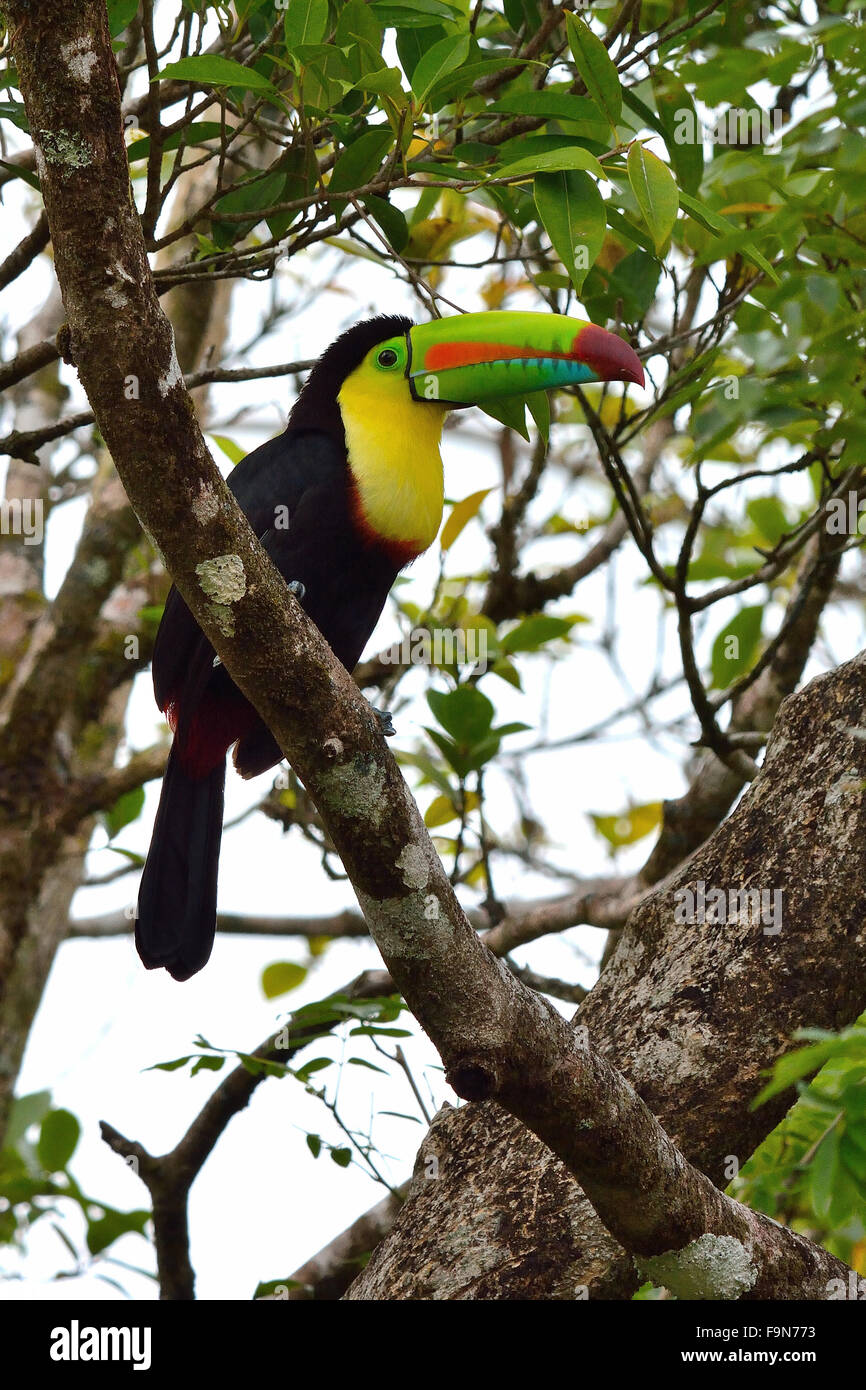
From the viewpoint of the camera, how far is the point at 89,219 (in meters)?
2.16

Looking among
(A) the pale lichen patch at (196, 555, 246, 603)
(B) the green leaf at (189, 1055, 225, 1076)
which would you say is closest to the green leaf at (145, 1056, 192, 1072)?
(B) the green leaf at (189, 1055, 225, 1076)

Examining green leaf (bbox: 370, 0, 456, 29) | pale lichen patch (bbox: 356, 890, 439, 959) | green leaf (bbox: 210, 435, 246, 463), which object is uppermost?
green leaf (bbox: 210, 435, 246, 463)

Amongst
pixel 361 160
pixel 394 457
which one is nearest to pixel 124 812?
pixel 394 457

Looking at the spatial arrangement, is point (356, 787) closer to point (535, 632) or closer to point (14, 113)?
point (14, 113)

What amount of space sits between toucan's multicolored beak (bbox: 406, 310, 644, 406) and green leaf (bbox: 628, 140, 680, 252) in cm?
82

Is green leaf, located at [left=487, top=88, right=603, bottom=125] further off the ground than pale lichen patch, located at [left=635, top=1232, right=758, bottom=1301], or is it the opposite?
green leaf, located at [left=487, top=88, right=603, bottom=125]

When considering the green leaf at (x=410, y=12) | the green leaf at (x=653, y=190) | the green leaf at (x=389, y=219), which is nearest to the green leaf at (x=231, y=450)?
the green leaf at (x=389, y=219)

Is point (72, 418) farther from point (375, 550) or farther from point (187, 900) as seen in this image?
point (187, 900)

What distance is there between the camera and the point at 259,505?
3797mm

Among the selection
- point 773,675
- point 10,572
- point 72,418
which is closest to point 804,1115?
point 773,675

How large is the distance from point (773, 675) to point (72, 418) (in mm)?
2399

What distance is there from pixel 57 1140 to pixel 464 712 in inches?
72.2

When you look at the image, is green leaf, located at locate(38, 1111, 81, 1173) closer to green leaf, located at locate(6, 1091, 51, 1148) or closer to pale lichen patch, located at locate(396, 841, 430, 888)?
green leaf, located at locate(6, 1091, 51, 1148)

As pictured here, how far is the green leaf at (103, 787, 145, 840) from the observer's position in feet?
15.6
